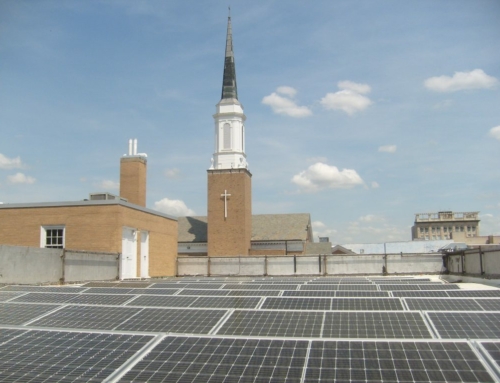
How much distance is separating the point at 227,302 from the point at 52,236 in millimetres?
18936

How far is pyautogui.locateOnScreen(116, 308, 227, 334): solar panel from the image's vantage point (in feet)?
25.1

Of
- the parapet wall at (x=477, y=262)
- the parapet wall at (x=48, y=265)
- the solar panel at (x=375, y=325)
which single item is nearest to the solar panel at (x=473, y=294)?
the solar panel at (x=375, y=325)

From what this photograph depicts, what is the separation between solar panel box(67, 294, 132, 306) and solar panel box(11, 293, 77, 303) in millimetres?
194

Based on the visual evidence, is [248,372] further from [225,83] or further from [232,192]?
[225,83]

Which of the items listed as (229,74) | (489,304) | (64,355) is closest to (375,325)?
(489,304)

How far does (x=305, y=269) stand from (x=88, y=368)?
29701 millimetres

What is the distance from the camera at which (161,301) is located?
34.1 feet

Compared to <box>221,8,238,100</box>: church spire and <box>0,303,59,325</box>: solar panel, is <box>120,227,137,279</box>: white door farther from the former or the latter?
<box>221,8,238,100</box>: church spire

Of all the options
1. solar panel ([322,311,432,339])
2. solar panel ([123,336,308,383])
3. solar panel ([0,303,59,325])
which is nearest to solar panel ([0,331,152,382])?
solar panel ([123,336,308,383])

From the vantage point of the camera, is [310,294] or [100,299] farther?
[310,294]

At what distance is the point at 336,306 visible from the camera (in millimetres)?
9430

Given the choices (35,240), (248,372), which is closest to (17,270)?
(35,240)

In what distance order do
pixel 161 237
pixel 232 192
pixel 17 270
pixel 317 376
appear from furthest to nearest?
1. pixel 232 192
2. pixel 161 237
3. pixel 17 270
4. pixel 317 376

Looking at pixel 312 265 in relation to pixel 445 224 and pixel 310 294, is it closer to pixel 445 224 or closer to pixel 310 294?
pixel 310 294
